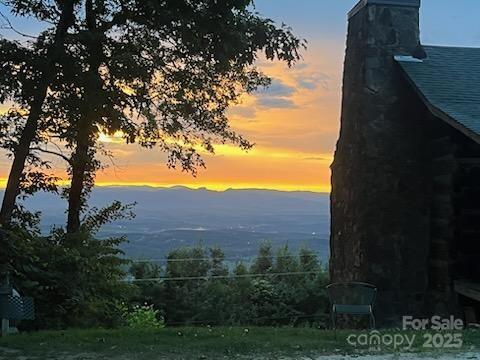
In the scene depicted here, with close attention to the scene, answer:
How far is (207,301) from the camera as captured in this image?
1391 centimetres

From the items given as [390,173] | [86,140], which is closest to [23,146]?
[86,140]

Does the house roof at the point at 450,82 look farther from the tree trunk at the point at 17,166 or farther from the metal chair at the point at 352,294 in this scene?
the tree trunk at the point at 17,166

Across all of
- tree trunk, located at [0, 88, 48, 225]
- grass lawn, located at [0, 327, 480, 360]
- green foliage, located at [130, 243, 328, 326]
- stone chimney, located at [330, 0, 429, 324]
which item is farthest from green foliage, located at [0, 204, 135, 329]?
green foliage, located at [130, 243, 328, 326]

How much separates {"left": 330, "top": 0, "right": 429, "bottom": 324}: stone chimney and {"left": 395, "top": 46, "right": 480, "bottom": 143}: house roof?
379 mm

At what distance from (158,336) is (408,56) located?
19.9ft

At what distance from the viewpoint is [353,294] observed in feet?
23.9

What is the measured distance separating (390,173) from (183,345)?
16.8ft

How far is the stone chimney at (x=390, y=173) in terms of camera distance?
9234mm

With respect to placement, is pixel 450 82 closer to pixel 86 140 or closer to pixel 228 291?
pixel 86 140

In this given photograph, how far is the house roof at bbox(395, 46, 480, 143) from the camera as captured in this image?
24.7ft

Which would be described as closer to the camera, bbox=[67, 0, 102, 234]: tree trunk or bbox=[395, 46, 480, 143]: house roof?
bbox=[67, 0, 102, 234]: tree trunk

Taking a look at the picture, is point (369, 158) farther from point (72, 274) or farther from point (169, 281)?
point (169, 281)

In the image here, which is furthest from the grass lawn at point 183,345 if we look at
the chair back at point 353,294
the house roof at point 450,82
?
the house roof at point 450,82

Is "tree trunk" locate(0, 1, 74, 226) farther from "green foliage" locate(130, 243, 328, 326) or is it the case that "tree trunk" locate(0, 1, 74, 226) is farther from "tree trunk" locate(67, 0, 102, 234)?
"green foliage" locate(130, 243, 328, 326)
